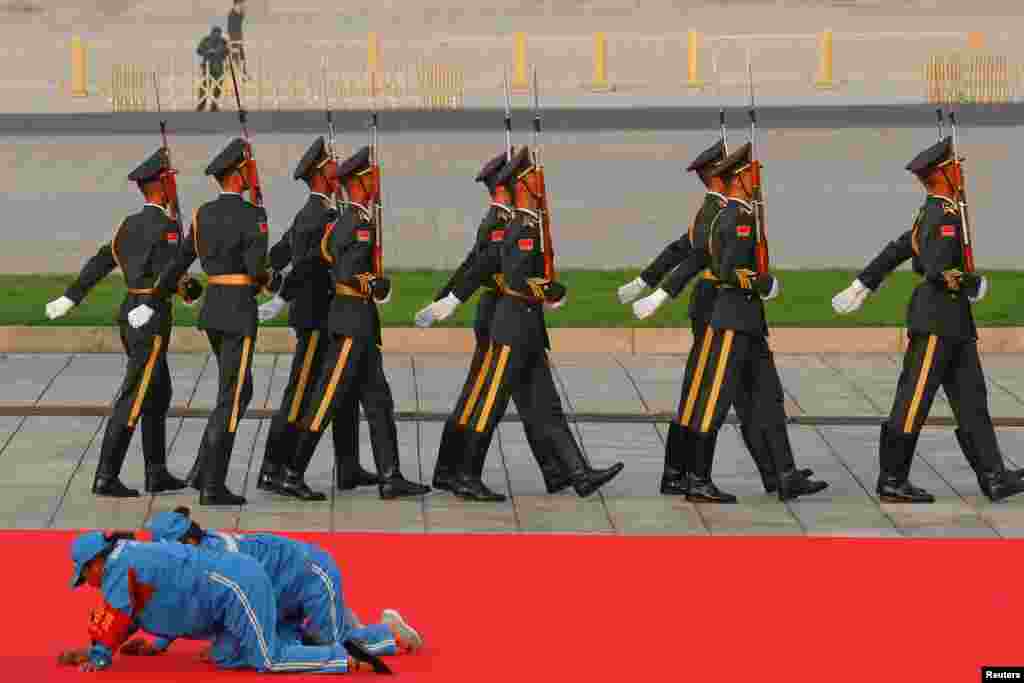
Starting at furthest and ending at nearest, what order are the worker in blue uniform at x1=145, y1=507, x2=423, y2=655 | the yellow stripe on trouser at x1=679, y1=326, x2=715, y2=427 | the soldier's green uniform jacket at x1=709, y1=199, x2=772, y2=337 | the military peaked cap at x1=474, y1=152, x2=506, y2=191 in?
the military peaked cap at x1=474, y1=152, x2=506, y2=191
the yellow stripe on trouser at x1=679, y1=326, x2=715, y2=427
the soldier's green uniform jacket at x1=709, y1=199, x2=772, y2=337
the worker in blue uniform at x1=145, y1=507, x2=423, y2=655

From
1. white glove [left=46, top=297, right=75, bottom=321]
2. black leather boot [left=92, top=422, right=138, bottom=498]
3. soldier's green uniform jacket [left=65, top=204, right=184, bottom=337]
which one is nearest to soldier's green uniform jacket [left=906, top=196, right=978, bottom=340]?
soldier's green uniform jacket [left=65, top=204, right=184, bottom=337]

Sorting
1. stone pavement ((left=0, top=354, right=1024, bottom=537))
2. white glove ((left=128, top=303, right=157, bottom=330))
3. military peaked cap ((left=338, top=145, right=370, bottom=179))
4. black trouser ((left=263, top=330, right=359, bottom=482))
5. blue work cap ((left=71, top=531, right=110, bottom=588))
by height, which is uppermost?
military peaked cap ((left=338, top=145, right=370, bottom=179))

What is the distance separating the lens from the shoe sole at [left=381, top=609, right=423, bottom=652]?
10.0 meters

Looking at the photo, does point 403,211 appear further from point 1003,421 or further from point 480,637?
point 480,637

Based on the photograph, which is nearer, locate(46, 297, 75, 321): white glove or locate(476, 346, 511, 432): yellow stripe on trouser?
locate(476, 346, 511, 432): yellow stripe on trouser

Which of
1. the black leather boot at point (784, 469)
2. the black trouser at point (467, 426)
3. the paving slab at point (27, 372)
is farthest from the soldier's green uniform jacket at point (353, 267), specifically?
the paving slab at point (27, 372)

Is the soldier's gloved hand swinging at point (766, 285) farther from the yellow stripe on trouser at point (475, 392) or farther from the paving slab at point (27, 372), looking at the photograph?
the paving slab at point (27, 372)

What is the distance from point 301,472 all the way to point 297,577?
3.73m

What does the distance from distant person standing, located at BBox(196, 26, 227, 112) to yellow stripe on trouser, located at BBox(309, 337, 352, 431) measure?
18351 millimetres

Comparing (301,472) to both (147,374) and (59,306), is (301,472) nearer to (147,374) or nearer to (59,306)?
(147,374)

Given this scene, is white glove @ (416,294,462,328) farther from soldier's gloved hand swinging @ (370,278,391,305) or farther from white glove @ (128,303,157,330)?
white glove @ (128,303,157,330)

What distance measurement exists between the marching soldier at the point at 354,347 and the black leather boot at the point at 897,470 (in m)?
2.51

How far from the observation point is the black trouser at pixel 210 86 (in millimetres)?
31641

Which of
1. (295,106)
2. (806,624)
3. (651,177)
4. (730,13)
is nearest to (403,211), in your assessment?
(651,177)
